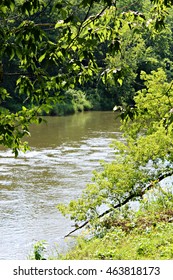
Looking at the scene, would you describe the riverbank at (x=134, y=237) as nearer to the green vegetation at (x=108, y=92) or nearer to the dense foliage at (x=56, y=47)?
the green vegetation at (x=108, y=92)

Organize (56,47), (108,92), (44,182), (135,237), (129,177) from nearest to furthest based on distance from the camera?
1. (56,47)
2. (108,92)
3. (135,237)
4. (129,177)
5. (44,182)

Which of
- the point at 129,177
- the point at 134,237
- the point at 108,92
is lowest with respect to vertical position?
the point at 134,237

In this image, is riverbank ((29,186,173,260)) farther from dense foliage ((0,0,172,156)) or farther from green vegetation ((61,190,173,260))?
dense foliage ((0,0,172,156))

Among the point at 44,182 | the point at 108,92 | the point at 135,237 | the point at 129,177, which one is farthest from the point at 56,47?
the point at 44,182

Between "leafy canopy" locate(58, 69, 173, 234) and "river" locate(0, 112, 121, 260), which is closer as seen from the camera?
"leafy canopy" locate(58, 69, 173, 234)

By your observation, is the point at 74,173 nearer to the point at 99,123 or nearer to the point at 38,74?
the point at 38,74

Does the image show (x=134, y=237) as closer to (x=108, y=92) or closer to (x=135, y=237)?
(x=135, y=237)

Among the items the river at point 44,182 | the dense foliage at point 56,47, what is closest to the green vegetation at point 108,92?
the dense foliage at point 56,47

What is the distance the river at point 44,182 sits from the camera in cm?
1192

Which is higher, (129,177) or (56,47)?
(56,47)

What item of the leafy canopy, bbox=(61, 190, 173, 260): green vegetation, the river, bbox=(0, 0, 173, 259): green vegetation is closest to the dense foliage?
bbox=(0, 0, 173, 259): green vegetation

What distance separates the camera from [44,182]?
17047 mm

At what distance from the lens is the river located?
39.1ft
